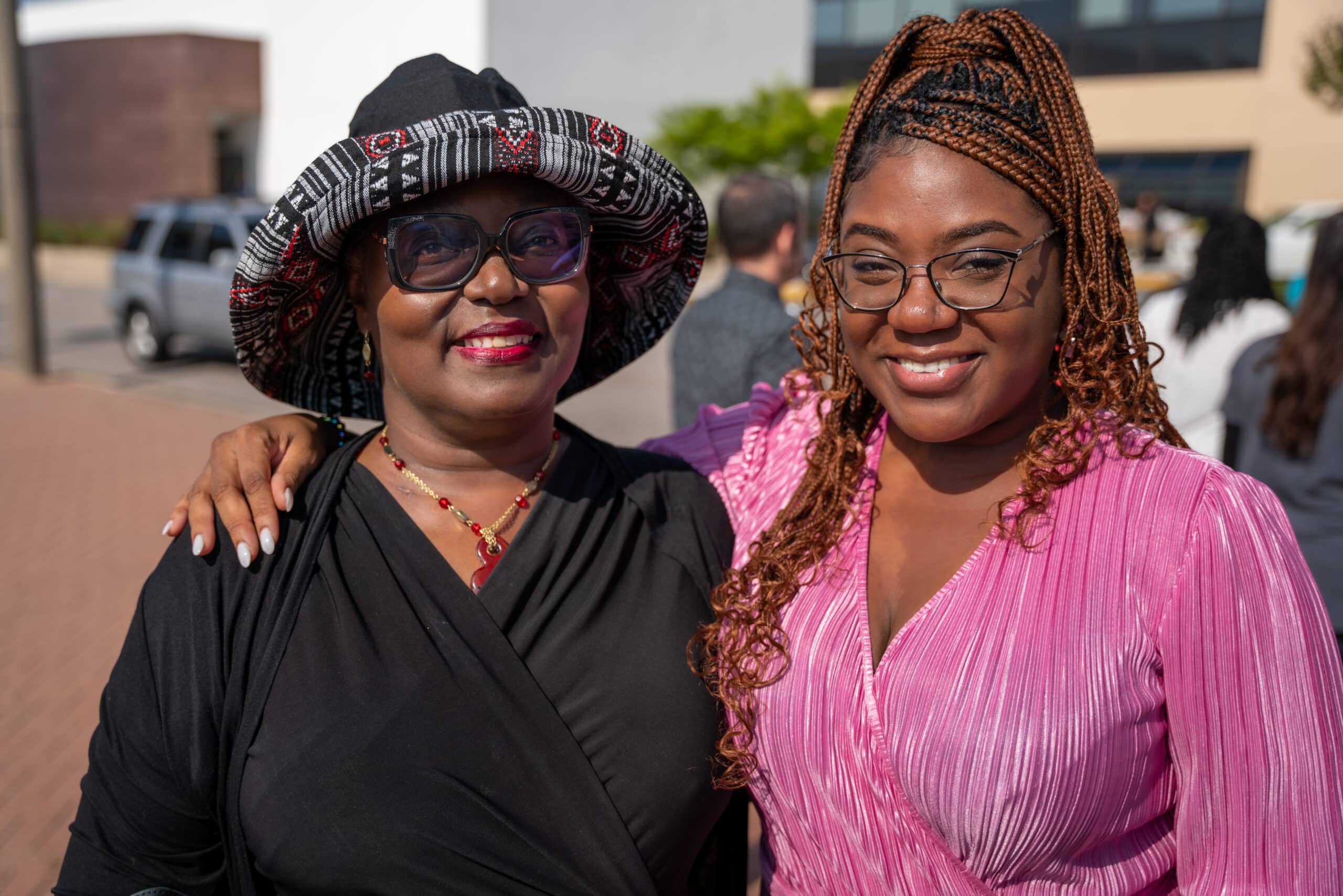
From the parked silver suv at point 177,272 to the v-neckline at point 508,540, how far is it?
10.9m

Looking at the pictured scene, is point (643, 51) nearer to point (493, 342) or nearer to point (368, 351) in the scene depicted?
point (368, 351)

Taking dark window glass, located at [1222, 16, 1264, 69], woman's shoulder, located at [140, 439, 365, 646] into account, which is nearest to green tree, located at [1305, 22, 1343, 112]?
dark window glass, located at [1222, 16, 1264, 69]

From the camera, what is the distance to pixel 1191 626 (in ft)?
4.93

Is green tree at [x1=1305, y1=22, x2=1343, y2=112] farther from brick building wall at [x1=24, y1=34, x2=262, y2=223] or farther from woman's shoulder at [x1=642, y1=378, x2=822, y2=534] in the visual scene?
brick building wall at [x1=24, y1=34, x2=262, y2=223]

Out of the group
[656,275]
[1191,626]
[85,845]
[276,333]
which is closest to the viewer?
[1191,626]

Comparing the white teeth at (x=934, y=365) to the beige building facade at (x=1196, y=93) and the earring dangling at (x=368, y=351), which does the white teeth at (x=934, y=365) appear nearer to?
the earring dangling at (x=368, y=351)

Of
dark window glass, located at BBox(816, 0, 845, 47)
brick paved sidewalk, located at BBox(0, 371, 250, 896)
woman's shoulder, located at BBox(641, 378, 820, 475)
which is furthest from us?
dark window glass, located at BBox(816, 0, 845, 47)

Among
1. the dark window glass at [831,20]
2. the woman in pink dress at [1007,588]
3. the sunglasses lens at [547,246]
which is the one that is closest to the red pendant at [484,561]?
the woman in pink dress at [1007,588]

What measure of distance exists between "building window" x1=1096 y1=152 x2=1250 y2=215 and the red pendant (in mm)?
32256

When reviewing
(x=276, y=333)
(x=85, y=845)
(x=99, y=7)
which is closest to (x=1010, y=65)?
(x=276, y=333)

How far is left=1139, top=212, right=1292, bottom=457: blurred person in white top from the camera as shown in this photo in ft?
14.5

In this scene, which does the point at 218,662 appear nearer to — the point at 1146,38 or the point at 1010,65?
the point at 1010,65

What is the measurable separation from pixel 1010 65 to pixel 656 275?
0.83 m

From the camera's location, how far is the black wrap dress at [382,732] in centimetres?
167
